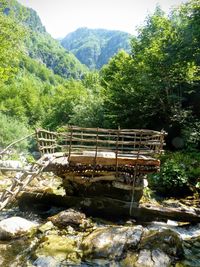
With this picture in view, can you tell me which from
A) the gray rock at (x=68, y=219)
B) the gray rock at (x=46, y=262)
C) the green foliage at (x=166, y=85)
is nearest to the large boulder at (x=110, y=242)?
the gray rock at (x=46, y=262)

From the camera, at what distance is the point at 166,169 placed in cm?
1630

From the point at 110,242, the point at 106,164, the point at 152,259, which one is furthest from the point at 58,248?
the point at 106,164

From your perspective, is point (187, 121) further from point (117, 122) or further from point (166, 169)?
point (166, 169)

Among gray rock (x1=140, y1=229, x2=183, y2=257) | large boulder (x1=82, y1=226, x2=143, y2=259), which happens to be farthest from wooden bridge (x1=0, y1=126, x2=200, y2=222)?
large boulder (x1=82, y1=226, x2=143, y2=259)

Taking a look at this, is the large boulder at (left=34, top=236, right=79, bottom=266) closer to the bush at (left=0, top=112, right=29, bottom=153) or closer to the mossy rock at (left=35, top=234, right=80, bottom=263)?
the mossy rock at (left=35, top=234, right=80, bottom=263)

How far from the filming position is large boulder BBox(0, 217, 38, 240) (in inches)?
350

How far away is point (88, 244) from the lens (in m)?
8.11

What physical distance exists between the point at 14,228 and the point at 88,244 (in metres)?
2.69

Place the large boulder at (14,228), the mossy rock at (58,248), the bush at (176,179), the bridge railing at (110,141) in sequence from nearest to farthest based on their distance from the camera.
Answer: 1. the mossy rock at (58,248)
2. the large boulder at (14,228)
3. the bridge railing at (110,141)
4. the bush at (176,179)

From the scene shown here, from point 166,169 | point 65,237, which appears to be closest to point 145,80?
point 166,169

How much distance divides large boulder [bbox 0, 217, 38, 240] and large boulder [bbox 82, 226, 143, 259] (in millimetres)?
2229

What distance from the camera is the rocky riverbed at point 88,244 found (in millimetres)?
7461

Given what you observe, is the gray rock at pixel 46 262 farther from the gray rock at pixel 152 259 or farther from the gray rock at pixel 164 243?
the gray rock at pixel 164 243

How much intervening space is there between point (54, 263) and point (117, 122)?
20.3 metres
